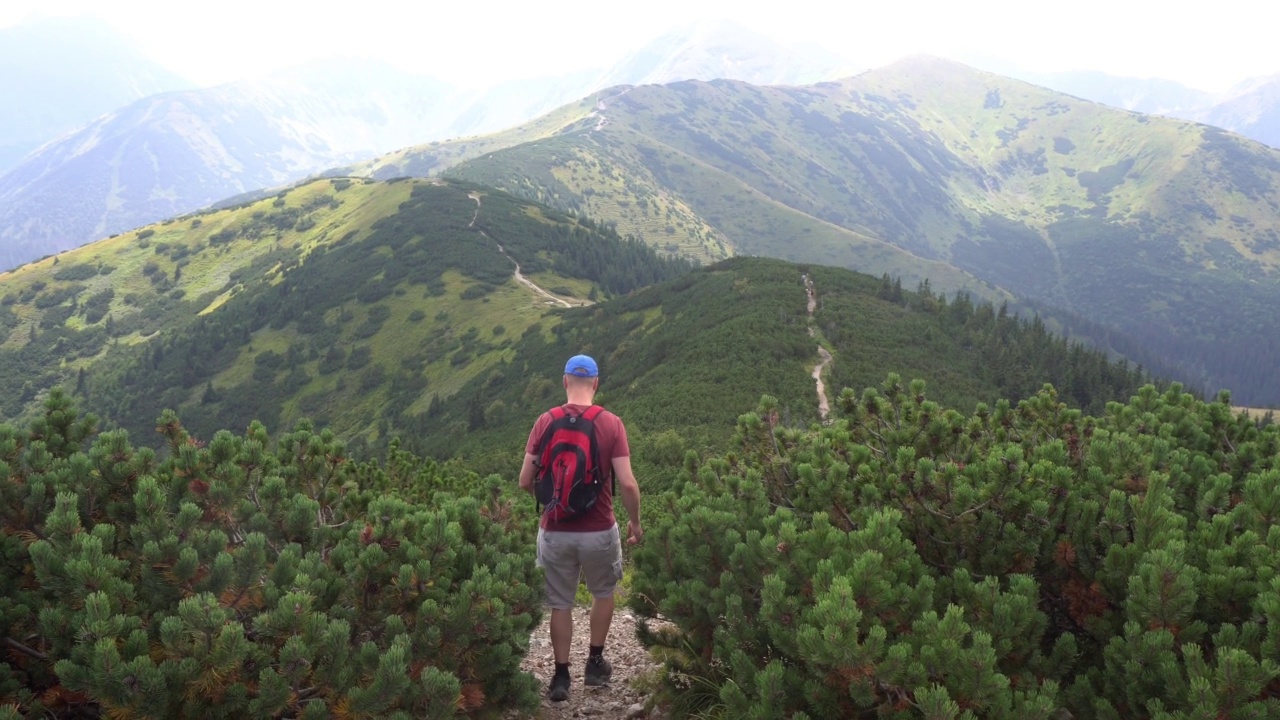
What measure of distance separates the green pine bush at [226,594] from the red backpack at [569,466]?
64 cm

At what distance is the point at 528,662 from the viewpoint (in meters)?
9.83

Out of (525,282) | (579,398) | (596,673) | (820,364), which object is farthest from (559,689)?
(525,282)

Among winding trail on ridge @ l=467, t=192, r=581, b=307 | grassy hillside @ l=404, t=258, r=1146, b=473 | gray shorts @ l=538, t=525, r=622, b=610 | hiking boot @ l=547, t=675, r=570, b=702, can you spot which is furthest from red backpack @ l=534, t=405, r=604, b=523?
winding trail on ridge @ l=467, t=192, r=581, b=307

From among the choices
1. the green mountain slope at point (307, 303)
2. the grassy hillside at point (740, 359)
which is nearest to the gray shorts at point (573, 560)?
the grassy hillside at point (740, 359)

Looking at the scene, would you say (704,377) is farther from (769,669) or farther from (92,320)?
(92,320)

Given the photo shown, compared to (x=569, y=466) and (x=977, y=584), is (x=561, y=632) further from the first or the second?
(x=977, y=584)

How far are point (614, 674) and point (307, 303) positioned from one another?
13028 centimetres

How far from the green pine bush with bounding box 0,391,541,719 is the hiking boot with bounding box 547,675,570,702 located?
148 cm

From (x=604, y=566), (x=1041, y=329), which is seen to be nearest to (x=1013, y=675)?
(x=604, y=566)

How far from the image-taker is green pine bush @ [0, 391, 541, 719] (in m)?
4.55

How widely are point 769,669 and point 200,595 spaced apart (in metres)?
3.93

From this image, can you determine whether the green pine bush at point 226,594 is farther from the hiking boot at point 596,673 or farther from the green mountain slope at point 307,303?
the green mountain slope at point 307,303

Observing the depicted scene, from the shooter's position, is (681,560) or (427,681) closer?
(427,681)

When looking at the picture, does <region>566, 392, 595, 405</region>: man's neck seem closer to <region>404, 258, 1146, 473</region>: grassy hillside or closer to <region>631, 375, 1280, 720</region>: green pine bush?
<region>631, 375, 1280, 720</region>: green pine bush
